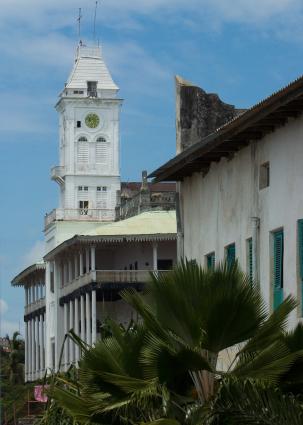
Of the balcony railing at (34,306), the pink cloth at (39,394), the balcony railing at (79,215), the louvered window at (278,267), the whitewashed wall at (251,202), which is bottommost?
the pink cloth at (39,394)

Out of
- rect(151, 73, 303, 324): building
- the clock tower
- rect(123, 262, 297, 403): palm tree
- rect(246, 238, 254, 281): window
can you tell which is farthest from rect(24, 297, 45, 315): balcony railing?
rect(123, 262, 297, 403): palm tree

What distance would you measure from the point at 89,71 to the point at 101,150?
586cm

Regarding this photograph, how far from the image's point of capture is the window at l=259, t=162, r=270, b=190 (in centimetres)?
2952

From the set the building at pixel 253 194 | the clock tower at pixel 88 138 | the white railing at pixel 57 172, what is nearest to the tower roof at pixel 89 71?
the clock tower at pixel 88 138

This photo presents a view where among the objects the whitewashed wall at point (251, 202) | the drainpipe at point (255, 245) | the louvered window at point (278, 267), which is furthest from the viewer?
the drainpipe at point (255, 245)

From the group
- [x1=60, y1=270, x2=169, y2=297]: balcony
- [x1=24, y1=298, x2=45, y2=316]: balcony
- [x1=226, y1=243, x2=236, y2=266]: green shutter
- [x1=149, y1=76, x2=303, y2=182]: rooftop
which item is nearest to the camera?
[x1=149, y1=76, x2=303, y2=182]: rooftop

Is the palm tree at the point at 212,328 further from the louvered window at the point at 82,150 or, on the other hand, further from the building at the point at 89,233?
the louvered window at the point at 82,150

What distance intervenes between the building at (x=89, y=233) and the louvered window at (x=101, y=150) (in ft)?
0.24

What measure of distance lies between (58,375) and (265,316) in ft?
16.3

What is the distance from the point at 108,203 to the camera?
117875 mm

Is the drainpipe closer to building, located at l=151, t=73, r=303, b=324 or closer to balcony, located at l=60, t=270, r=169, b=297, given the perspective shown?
building, located at l=151, t=73, r=303, b=324

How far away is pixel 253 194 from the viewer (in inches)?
1192

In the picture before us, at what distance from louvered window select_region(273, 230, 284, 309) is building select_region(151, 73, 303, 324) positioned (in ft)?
0.06

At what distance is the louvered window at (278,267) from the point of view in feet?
93.0
